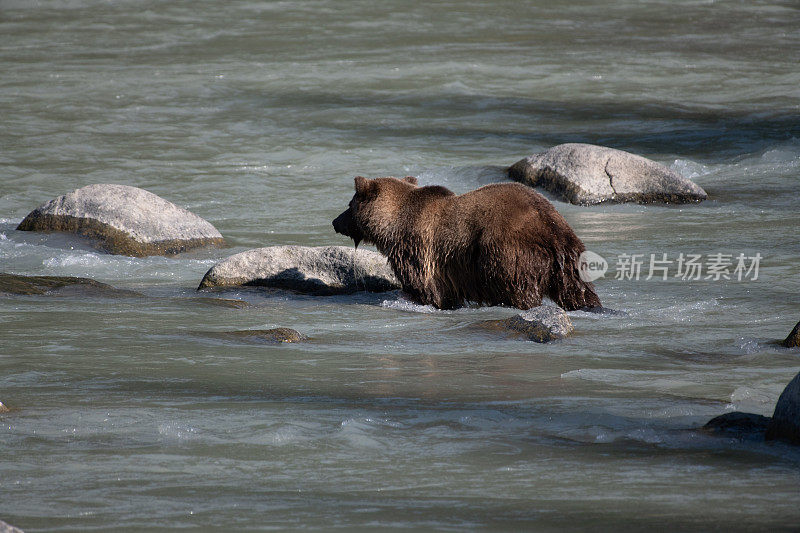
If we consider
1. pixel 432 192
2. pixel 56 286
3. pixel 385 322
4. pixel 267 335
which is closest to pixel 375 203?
pixel 432 192

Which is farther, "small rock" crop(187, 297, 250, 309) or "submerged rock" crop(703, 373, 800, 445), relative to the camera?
"small rock" crop(187, 297, 250, 309)

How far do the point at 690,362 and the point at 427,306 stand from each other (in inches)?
113

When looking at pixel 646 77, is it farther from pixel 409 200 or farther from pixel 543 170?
pixel 409 200

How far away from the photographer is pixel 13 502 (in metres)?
4.61

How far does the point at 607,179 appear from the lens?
14273 mm

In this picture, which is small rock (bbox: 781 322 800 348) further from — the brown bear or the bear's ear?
the bear's ear

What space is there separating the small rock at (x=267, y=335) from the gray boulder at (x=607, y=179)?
273 inches

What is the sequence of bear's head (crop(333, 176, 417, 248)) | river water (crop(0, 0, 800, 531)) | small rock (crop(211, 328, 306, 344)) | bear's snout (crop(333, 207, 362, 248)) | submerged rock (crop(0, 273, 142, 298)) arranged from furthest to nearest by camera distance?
bear's snout (crop(333, 207, 362, 248)), bear's head (crop(333, 176, 417, 248)), submerged rock (crop(0, 273, 142, 298)), small rock (crop(211, 328, 306, 344)), river water (crop(0, 0, 800, 531))

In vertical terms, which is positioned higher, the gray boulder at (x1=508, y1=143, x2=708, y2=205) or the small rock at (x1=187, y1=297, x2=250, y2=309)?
the gray boulder at (x1=508, y1=143, x2=708, y2=205)

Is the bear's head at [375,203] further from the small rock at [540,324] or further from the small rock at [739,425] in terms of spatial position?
the small rock at [739,425]

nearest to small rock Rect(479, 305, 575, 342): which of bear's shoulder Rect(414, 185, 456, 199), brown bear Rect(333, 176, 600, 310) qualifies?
brown bear Rect(333, 176, 600, 310)

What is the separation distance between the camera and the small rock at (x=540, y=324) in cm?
788

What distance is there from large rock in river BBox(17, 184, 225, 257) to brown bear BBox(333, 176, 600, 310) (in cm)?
310

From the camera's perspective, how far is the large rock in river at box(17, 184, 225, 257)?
1197 cm
